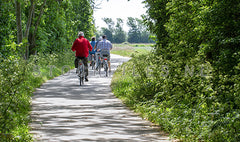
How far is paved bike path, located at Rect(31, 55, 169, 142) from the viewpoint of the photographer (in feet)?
26.0

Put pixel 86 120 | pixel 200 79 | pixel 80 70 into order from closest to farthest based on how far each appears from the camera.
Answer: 1. pixel 200 79
2. pixel 86 120
3. pixel 80 70

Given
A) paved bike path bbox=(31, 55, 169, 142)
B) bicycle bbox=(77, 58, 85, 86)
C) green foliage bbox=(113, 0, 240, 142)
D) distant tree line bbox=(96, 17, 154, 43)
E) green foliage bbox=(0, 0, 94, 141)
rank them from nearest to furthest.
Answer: green foliage bbox=(113, 0, 240, 142) < green foliage bbox=(0, 0, 94, 141) < paved bike path bbox=(31, 55, 169, 142) < bicycle bbox=(77, 58, 85, 86) < distant tree line bbox=(96, 17, 154, 43)

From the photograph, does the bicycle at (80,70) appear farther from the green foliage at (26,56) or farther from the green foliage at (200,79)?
the green foliage at (200,79)

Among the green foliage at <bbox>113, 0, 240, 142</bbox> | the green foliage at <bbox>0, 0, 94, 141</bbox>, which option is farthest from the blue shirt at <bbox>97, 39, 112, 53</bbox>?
the green foliage at <bbox>113, 0, 240, 142</bbox>

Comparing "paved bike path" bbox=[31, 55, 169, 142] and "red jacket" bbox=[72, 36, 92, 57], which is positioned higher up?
"red jacket" bbox=[72, 36, 92, 57]

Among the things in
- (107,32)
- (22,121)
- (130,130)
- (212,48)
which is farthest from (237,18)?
(107,32)

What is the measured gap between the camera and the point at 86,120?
9758mm

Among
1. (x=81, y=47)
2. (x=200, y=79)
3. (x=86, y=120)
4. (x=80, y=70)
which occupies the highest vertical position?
(x=81, y=47)

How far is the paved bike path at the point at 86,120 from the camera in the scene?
26.0ft

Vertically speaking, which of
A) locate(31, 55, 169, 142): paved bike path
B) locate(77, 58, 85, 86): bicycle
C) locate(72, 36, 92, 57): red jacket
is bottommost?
locate(31, 55, 169, 142): paved bike path

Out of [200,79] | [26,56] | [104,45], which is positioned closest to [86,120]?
[200,79]

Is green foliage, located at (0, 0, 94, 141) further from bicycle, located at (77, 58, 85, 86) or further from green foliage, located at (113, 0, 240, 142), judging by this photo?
green foliage, located at (113, 0, 240, 142)

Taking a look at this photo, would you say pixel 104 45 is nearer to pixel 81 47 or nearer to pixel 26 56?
pixel 26 56

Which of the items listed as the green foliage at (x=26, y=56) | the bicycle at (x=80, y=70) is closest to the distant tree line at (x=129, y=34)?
the green foliage at (x=26, y=56)
